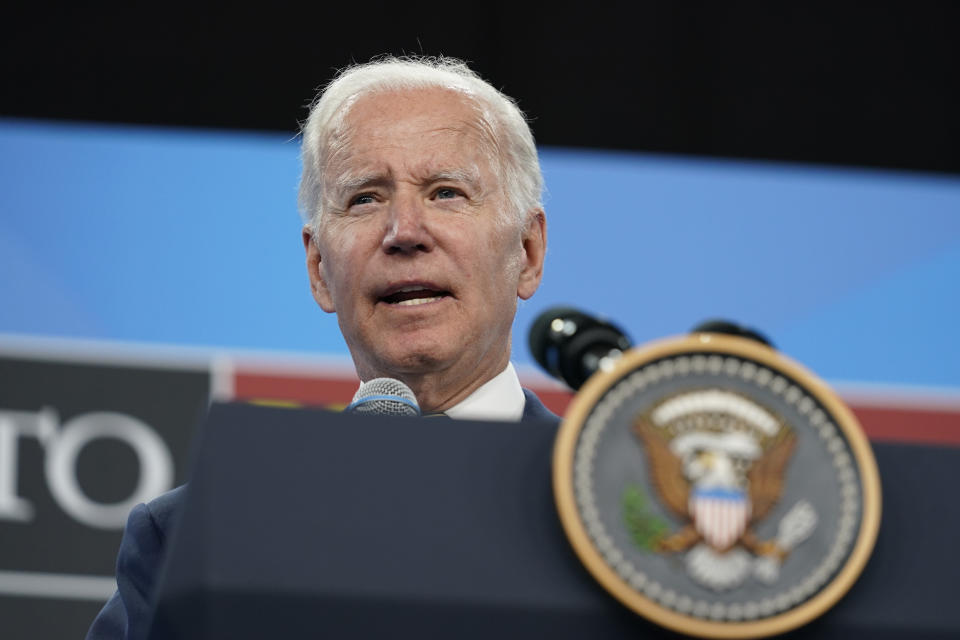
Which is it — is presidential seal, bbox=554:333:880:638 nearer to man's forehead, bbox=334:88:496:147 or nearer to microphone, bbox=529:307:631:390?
microphone, bbox=529:307:631:390

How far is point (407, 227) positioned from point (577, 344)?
396mm

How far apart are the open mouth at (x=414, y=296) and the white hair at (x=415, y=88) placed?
0.22 m

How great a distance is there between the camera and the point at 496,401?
166 cm

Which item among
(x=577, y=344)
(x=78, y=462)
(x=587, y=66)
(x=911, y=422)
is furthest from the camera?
(x=587, y=66)

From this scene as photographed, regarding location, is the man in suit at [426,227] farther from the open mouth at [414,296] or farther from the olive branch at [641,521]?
the olive branch at [641,521]

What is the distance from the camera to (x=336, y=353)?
9.39ft

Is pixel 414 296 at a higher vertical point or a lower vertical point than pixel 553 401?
higher

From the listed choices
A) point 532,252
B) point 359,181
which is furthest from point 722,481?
point 532,252

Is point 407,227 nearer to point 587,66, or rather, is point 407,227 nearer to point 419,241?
point 419,241

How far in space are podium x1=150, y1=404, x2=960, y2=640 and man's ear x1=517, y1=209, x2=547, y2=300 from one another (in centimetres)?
97

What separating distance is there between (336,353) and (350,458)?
2.09 m

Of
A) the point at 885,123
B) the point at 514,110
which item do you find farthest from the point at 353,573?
the point at 885,123

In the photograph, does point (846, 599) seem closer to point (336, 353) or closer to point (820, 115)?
Answer: point (336, 353)

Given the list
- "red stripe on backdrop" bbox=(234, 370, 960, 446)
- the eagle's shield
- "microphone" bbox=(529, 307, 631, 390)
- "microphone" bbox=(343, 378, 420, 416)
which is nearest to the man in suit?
"microphone" bbox=(529, 307, 631, 390)
